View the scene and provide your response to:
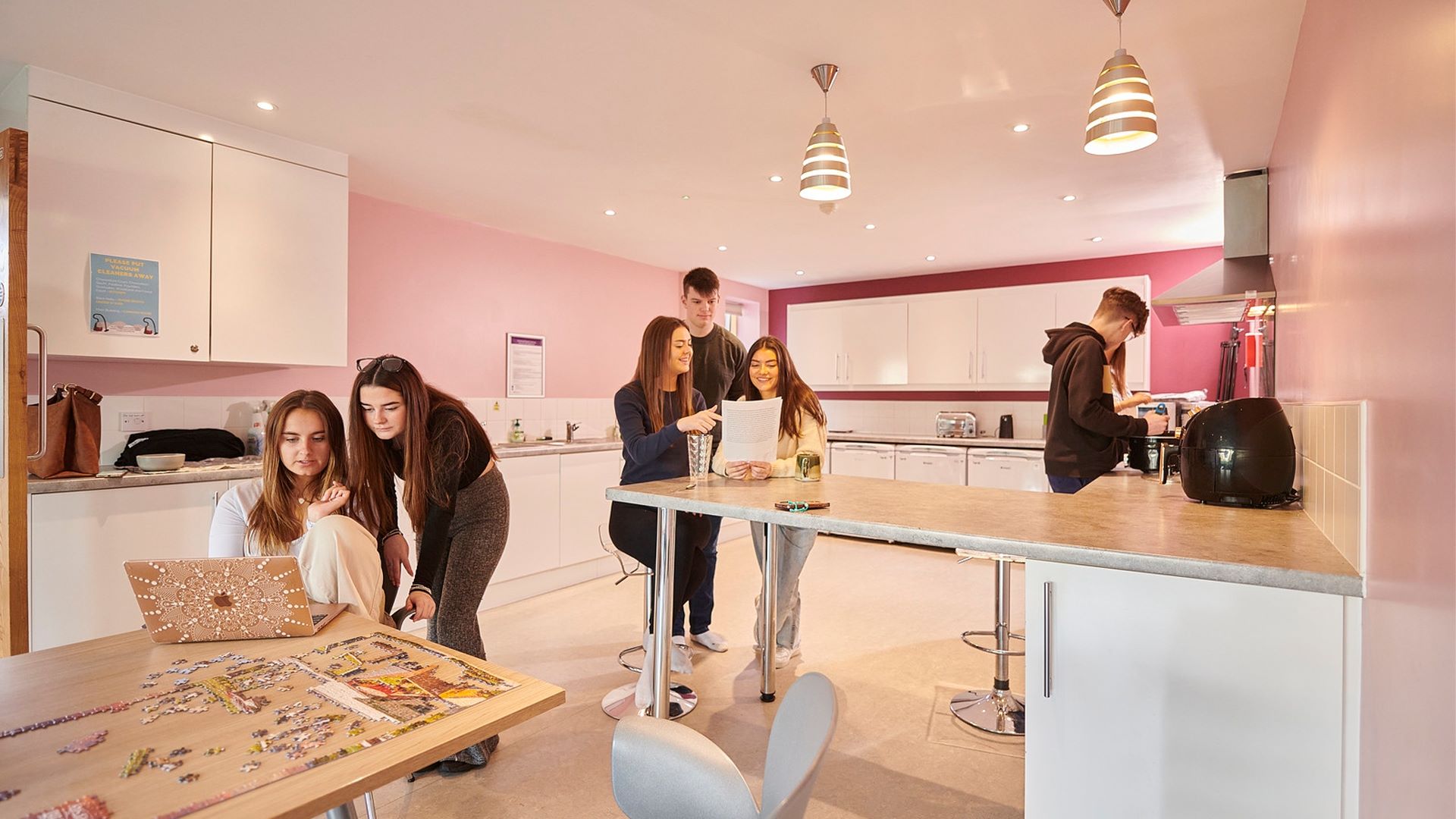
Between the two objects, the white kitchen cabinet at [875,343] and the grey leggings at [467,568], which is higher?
the white kitchen cabinet at [875,343]

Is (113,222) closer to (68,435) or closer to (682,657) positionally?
(68,435)

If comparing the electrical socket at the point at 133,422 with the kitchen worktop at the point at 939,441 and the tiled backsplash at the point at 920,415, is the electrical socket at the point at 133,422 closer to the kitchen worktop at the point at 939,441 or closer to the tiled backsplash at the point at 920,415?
the kitchen worktop at the point at 939,441

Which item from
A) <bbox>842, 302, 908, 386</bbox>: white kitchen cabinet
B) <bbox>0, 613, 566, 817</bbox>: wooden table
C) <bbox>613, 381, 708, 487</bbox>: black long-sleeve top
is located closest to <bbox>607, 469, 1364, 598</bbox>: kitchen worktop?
<bbox>613, 381, 708, 487</bbox>: black long-sleeve top

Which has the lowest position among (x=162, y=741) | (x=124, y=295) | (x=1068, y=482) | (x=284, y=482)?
(x=162, y=741)

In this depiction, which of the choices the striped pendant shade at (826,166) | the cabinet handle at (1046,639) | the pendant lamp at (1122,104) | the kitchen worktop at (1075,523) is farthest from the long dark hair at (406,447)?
the pendant lamp at (1122,104)

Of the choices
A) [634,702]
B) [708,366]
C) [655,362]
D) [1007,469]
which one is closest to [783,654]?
[634,702]

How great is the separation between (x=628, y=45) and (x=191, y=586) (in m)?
2.12

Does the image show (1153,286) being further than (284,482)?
Yes

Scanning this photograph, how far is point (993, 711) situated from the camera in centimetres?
281

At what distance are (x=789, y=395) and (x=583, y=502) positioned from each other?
2.45 meters

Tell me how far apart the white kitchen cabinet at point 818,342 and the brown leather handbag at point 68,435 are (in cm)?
556

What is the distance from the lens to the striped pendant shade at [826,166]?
2.40m

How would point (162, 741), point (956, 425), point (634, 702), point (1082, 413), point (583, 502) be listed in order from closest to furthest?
point (162, 741), point (634, 702), point (1082, 413), point (583, 502), point (956, 425)

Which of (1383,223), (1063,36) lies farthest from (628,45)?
(1383,223)
